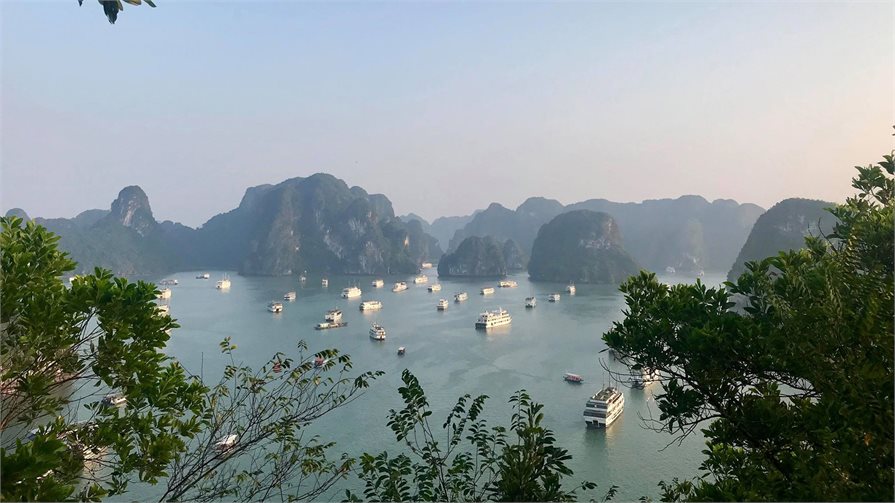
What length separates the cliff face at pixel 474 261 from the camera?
75.0m

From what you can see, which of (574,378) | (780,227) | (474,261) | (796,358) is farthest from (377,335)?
(474,261)

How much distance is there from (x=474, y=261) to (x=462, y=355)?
167 ft

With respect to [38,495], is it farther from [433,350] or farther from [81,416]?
[433,350]

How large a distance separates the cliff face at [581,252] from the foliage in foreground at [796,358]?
63152mm

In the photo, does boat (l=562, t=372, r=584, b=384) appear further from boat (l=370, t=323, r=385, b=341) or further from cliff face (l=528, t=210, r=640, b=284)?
cliff face (l=528, t=210, r=640, b=284)

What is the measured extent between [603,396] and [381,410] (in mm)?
7316

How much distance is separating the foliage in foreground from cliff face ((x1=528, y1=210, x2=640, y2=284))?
63152 millimetres

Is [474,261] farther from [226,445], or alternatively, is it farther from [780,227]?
[226,445]

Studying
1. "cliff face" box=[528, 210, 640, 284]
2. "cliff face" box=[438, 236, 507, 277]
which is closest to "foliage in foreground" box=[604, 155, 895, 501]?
"cliff face" box=[528, 210, 640, 284]

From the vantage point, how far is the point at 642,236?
10219 centimetres

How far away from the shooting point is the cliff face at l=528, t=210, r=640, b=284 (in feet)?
217

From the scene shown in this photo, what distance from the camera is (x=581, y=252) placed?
70438 mm

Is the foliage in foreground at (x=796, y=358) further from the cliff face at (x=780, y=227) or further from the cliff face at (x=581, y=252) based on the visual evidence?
the cliff face at (x=581, y=252)

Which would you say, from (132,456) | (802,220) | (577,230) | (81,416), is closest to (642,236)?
(577,230)
